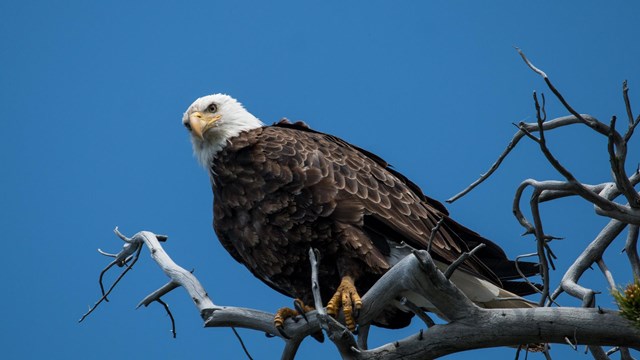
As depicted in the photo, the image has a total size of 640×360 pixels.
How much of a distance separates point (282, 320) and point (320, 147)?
0.89 metres

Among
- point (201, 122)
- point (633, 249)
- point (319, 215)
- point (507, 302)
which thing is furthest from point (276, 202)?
point (633, 249)

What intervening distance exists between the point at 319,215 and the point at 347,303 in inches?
18.2

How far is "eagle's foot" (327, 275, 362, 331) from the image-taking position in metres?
3.09

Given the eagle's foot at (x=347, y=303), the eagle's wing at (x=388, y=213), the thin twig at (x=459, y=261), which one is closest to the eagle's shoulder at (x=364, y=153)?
the eagle's wing at (x=388, y=213)

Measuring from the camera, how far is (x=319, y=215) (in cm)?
350

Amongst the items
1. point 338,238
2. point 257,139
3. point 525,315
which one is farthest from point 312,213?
point 525,315

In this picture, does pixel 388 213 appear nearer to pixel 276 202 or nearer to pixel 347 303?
pixel 276 202

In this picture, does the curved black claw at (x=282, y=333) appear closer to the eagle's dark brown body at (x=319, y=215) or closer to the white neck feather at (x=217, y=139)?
the eagle's dark brown body at (x=319, y=215)

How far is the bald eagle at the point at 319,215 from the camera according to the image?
3.52 meters

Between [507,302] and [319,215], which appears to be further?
[507,302]

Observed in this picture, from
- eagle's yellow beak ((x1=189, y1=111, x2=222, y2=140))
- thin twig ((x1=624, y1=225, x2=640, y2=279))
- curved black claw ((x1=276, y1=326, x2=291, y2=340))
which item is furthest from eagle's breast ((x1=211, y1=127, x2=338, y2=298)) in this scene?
thin twig ((x1=624, y1=225, x2=640, y2=279))

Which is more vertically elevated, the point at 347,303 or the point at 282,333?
the point at 347,303

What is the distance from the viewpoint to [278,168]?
359cm

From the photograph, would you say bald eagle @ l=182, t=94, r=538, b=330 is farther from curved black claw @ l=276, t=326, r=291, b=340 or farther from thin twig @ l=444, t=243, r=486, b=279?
thin twig @ l=444, t=243, r=486, b=279
